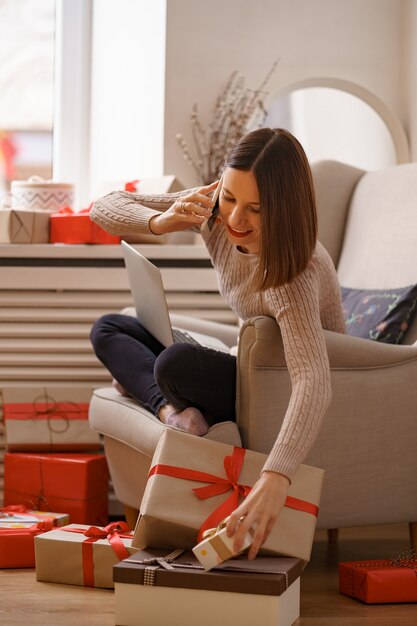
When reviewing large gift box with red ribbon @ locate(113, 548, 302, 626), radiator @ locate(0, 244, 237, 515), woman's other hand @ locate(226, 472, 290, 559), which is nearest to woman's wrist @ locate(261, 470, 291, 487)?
woman's other hand @ locate(226, 472, 290, 559)

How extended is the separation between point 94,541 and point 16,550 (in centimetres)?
27

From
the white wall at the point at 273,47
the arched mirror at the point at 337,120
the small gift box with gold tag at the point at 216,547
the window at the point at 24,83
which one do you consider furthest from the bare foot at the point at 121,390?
the window at the point at 24,83

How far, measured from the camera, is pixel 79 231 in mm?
2785

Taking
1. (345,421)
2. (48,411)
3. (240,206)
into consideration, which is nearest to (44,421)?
(48,411)

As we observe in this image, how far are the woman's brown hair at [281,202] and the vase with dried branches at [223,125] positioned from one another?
4.55 ft

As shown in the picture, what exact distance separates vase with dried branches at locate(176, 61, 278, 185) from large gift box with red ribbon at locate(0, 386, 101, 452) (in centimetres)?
92

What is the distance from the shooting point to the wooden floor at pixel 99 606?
5.54 feet

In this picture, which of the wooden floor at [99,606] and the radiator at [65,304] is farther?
the radiator at [65,304]

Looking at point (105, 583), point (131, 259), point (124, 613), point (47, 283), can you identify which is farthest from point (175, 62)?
point (124, 613)

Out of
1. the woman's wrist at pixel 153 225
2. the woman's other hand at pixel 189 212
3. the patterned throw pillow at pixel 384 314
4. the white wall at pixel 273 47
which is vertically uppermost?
the white wall at pixel 273 47

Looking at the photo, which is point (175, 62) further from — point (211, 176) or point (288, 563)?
point (288, 563)

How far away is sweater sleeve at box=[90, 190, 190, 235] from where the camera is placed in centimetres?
194

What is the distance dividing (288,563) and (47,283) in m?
1.38

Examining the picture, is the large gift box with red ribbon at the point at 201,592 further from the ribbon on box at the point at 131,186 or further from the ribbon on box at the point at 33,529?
the ribbon on box at the point at 131,186
